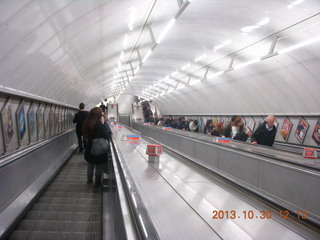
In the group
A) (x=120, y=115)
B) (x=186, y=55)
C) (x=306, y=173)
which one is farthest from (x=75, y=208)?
(x=120, y=115)

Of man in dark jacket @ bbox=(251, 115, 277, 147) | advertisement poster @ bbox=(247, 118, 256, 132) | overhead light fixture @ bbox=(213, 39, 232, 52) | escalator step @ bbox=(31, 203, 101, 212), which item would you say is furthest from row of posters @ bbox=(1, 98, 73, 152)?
advertisement poster @ bbox=(247, 118, 256, 132)

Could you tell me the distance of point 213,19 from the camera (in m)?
10.3

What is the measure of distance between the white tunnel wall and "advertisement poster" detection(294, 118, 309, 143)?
20.3 inches

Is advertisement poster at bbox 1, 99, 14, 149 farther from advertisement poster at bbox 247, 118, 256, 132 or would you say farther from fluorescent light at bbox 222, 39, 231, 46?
advertisement poster at bbox 247, 118, 256, 132

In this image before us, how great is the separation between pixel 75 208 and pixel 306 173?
14.2 ft

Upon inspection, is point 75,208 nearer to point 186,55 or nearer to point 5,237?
point 5,237

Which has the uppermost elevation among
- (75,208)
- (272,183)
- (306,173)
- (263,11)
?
(263,11)

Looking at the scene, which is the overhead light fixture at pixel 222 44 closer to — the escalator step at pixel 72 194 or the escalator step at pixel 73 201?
the escalator step at pixel 72 194

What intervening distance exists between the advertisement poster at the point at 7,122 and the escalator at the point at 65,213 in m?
1.56

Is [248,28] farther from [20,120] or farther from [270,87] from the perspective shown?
[20,120]

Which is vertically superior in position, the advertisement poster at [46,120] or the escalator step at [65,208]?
the advertisement poster at [46,120]

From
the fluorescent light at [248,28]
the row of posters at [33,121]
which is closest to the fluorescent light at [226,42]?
the fluorescent light at [248,28]
